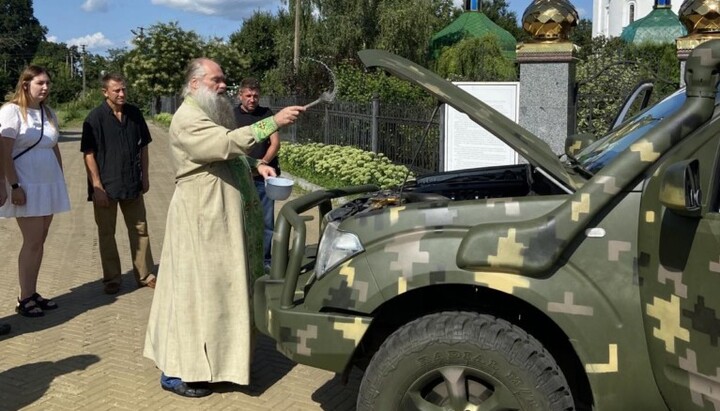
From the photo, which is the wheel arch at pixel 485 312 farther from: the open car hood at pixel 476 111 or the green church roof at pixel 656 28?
the green church roof at pixel 656 28

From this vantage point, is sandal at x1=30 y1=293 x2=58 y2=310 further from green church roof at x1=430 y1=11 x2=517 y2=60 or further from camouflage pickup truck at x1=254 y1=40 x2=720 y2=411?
green church roof at x1=430 y1=11 x2=517 y2=60

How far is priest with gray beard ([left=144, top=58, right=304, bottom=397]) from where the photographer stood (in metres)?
3.91

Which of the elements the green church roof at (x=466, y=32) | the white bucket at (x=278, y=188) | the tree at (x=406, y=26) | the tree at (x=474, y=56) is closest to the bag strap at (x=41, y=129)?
the white bucket at (x=278, y=188)

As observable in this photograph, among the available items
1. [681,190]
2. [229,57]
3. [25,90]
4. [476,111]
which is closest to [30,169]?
[25,90]

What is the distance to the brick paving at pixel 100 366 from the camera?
4004mm

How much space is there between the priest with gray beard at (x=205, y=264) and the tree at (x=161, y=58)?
146ft

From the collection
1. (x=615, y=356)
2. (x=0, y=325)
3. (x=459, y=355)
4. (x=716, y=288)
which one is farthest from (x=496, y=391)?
(x=0, y=325)

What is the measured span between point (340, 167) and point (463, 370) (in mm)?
9629

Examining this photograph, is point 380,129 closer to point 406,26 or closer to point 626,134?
point 626,134

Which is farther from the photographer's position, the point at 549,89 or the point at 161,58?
the point at 161,58

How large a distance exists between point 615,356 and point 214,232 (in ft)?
7.47

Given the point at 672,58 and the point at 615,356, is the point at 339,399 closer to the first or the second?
the point at 615,356

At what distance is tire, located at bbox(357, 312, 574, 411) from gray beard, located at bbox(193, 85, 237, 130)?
180 centimetres

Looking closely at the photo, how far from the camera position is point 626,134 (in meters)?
3.37
